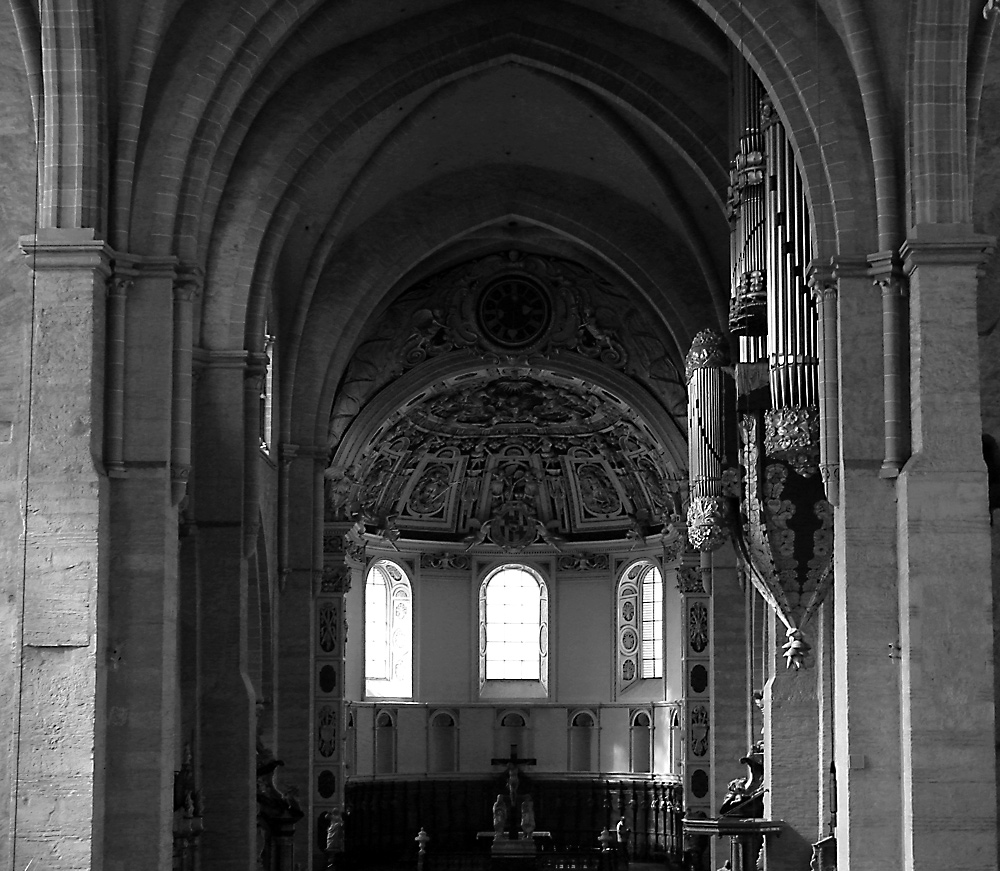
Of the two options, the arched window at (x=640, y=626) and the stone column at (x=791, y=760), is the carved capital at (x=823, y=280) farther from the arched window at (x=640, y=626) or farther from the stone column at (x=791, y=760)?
the arched window at (x=640, y=626)

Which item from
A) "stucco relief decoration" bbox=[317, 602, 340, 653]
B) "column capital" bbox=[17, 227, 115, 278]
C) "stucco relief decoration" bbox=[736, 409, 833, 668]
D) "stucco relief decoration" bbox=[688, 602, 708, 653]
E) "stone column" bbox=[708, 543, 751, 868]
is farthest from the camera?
"stucco relief decoration" bbox=[688, 602, 708, 653]

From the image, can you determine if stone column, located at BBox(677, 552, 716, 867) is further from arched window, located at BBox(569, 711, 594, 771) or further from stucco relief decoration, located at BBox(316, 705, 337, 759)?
stucco relief decoration, located at BBox(316, 705, 337, 759)

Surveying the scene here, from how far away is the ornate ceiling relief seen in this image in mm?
32156

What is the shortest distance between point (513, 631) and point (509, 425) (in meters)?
5.35

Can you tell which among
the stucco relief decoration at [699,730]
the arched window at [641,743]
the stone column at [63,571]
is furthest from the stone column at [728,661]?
the stone column at [63,571]

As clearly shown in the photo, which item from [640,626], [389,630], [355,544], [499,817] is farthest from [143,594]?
[640,626]

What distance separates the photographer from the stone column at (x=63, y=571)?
15688mm

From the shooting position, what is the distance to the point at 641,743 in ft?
119

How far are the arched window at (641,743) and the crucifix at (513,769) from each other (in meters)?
2.09

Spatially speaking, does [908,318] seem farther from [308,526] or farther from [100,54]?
[308,526]

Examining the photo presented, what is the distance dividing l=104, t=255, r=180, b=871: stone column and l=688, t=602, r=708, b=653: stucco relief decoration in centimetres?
1631

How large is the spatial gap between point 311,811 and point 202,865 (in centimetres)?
778

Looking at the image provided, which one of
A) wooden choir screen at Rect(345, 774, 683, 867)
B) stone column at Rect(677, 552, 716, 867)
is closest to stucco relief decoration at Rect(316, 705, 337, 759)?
wooden choir screen at Rect(345, 774, 683, 867)

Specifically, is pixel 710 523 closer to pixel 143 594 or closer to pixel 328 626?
pixel 143 594
